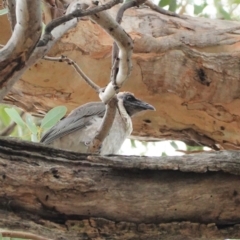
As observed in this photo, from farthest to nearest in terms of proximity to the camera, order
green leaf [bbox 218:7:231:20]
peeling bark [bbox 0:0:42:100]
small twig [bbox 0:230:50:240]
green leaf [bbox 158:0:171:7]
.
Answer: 1. green leaf [bbox 218:7:231:20]
2. green leaf [bbox 158:0:171:7]
3. small twig [bbox 0:230:50:240]
4. peeling bark [bbox 0:0:42:100]

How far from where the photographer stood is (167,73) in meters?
2.61

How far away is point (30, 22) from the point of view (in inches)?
50.5

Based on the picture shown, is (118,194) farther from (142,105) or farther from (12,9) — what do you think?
(142,105)

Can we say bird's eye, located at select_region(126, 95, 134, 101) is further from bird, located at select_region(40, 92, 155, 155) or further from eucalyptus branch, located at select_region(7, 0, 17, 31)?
eucalyptus branch, located at select_region(7, 0, 17, 31)

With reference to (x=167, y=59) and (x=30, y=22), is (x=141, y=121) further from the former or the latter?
(x=30, y=22)

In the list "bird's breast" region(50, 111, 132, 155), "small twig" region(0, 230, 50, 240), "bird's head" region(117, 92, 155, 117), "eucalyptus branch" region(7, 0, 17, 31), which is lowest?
"bird's breast" region(50, 111, 132, 155)

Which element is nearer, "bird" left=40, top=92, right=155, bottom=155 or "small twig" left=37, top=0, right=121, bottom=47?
"small twig" left=37, top=0, right=121, bottom=47

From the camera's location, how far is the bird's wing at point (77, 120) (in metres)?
2.70

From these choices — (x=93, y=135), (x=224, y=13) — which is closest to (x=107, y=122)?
(x=93, y=135)

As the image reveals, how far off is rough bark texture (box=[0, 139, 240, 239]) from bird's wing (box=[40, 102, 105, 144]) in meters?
1.18

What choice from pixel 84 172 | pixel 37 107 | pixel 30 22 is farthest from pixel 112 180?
pixel 37 107

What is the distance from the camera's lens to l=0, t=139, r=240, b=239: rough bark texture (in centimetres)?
143

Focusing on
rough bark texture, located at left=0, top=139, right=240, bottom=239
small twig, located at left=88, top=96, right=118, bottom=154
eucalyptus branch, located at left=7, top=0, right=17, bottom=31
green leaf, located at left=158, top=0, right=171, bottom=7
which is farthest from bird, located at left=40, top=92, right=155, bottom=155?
eucalyptus branch, located at left=7, top=0, right=17, bottom=31

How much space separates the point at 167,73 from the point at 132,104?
0.78ft
